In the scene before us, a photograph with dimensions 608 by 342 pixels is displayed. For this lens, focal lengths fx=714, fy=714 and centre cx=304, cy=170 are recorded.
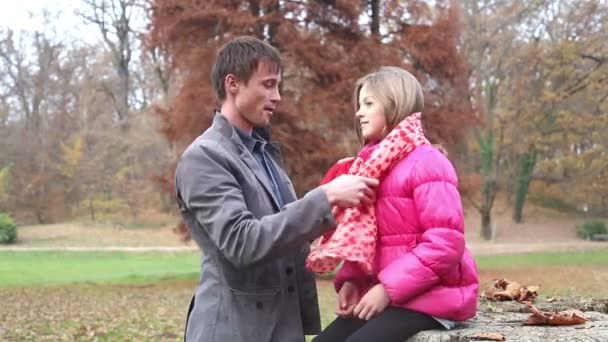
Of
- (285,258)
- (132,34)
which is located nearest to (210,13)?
(285,258)

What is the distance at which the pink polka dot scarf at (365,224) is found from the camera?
98.7 inches

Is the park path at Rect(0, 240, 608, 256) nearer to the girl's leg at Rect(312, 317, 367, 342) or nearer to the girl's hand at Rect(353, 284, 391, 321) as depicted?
the girl's leg at Rect(312, 317, 367, 342)

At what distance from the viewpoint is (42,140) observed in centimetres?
3853

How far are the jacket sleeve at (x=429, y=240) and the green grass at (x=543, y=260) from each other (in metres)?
19.1

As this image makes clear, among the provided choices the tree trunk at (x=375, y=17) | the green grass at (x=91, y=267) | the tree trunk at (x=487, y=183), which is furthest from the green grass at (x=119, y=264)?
the tree trunk at (x=375, y=17)

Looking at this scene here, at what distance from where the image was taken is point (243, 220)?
2.37 meters

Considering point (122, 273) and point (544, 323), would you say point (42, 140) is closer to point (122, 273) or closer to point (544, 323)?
point (122, 273)

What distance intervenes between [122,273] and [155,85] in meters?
24.2

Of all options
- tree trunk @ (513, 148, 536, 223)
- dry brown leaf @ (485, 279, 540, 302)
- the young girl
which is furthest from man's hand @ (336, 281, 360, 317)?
tree trunk @ (513, 148, 536, 223)

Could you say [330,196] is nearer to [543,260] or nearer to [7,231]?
[543,260]

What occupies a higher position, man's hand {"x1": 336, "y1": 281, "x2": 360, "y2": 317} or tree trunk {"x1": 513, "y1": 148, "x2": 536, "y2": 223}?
man's hand {"x1": 336, "y1": 281, "x2": 360, "y2": 317}

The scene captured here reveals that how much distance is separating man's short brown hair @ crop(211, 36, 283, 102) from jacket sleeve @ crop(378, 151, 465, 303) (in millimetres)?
689

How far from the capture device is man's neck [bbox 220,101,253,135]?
8.94 feet

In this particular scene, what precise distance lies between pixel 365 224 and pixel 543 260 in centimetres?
2238
